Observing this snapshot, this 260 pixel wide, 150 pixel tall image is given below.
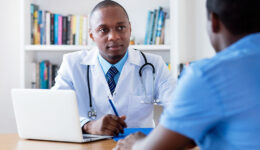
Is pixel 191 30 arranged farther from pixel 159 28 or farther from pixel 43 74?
pixel 43 74

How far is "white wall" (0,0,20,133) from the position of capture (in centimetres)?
304

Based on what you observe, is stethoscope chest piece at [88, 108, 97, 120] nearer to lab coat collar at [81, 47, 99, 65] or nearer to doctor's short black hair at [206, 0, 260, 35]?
lab coat collar at [81, 47, 99, 65]

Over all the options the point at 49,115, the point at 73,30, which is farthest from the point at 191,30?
the point at 49,115

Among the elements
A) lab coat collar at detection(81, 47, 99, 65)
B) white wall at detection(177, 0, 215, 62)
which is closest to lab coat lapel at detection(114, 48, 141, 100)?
lab coat collar at detection(81, 47, 99, 65)

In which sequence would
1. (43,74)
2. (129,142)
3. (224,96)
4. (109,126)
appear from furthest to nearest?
(43,74)
(109,126)
(129,142)
(224,96)

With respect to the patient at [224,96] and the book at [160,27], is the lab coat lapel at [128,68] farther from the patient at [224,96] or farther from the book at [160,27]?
the patient at [224,96]

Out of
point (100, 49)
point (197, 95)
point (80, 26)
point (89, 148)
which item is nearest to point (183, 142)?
point (197, 95)

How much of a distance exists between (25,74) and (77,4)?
2.53 ft

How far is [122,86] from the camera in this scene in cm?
188

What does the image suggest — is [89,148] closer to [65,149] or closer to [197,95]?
[65,149]

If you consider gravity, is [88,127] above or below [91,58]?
below

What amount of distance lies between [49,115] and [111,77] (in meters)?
0.65

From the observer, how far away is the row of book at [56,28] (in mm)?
2848

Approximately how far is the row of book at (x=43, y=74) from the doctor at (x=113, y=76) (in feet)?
3.36
